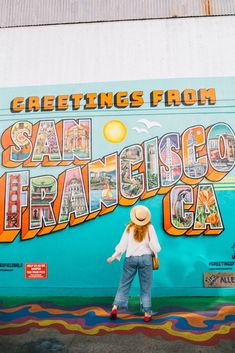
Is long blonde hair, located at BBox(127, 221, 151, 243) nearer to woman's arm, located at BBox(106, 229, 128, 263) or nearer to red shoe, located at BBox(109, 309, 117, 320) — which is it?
woman's arm, located at BBox(106, 229, 128, 263)

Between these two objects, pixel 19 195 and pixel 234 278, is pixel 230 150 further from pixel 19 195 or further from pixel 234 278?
pixel 19 195

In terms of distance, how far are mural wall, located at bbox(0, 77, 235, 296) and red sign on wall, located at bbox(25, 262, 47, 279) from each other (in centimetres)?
2

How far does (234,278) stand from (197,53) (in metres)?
4.08

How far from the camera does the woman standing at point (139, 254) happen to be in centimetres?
495

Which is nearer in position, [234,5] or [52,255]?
[52,255]

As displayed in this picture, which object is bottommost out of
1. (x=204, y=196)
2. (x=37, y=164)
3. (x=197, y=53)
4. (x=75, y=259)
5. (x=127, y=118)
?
(x=75, y=259)

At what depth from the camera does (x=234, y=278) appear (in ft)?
17.9

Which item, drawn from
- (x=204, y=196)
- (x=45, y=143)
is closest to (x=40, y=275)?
(x=45, y=143)

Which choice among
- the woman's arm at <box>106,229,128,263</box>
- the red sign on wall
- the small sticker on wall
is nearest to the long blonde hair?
the woman's arm at <box>106,229,128,263</box>

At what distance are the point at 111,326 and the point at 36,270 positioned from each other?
1.76 m

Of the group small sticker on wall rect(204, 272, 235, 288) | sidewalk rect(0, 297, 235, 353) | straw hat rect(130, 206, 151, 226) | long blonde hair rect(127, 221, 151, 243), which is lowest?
sidewalk rect(0, 297, 235, 353)

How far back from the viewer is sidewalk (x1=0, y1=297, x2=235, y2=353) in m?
4.01

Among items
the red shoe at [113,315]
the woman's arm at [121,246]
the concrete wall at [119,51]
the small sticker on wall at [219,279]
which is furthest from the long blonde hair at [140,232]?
the concrete wall at [119,51]

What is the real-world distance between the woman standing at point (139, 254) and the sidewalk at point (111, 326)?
33 cm
